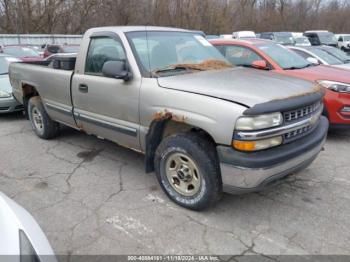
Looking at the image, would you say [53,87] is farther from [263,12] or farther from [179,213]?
[263,12]

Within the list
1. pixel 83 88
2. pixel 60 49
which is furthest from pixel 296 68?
pixel 60 49

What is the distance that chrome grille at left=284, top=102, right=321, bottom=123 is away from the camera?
9.87 ft

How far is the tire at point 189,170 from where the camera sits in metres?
3.08

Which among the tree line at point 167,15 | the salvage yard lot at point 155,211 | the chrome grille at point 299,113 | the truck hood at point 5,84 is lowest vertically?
the salvage yard lot at point 155,211

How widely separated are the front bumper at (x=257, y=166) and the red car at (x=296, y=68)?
105 inches

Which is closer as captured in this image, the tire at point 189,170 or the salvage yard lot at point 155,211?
the salvage yard lot at point 155,211

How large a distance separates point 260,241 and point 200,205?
25.9 inches

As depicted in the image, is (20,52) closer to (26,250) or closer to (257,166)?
(257,166)

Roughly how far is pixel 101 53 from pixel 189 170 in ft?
6.52

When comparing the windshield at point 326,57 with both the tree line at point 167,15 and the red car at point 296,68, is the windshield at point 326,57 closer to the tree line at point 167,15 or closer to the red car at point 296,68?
the red car at point 296,68

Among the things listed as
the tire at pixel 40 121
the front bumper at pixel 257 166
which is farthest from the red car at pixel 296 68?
the tire at pixel 40 121

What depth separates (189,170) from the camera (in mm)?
3334

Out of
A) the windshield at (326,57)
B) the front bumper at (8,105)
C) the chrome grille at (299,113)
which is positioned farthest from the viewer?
the windshield at (326,57)

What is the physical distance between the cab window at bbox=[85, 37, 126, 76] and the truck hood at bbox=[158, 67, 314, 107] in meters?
0.82
